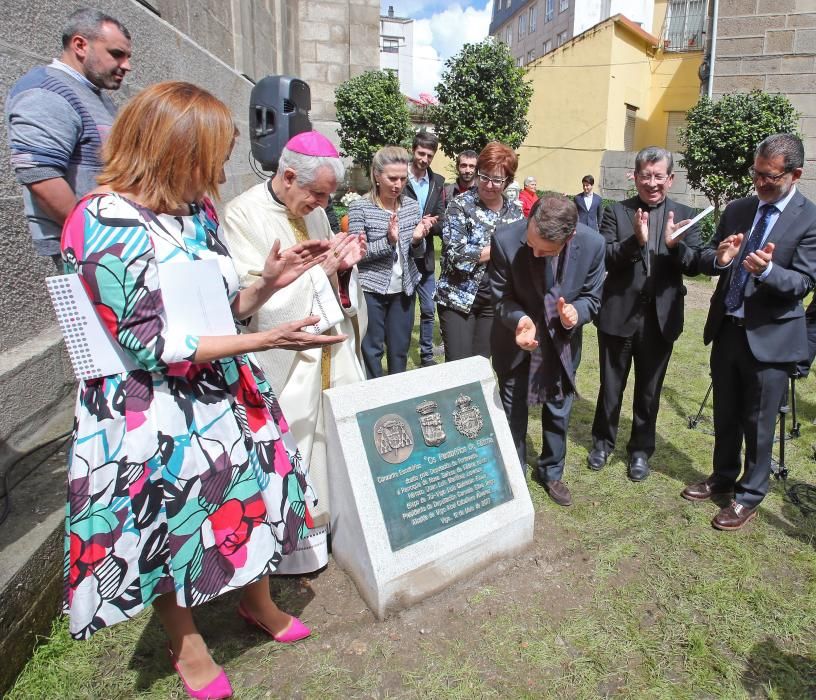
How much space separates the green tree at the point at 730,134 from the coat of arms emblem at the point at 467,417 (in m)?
9.08

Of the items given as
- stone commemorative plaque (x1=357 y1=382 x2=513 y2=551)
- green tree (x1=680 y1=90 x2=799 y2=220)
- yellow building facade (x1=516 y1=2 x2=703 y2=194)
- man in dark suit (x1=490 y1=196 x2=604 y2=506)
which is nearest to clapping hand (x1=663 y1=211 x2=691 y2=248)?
man in dark suit (x1=490 y1=196 x2=604 y2=506)

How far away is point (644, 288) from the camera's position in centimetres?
339

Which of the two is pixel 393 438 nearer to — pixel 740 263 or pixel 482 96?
pixel 740 263

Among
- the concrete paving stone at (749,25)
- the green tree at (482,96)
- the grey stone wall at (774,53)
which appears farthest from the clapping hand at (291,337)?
the concrete paving stone at (749,25)

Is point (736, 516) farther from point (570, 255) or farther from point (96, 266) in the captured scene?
point (96, 266)

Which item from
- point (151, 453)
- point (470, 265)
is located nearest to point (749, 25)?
point (470, 265)

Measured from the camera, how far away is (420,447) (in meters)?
2.61

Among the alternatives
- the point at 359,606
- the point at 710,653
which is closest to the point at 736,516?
the point at 710,653

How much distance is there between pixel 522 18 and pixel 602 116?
23.4 metres

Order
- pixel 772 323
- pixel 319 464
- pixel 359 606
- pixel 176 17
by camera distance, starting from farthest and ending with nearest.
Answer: pixel 176 17 < pixel 772 323 < pixel 319 464 < pixel 359 606

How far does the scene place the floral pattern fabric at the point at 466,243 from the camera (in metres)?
3.79

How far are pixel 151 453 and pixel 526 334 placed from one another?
1849mm

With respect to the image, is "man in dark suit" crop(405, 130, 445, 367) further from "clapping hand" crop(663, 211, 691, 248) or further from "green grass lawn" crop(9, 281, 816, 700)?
"green grass lawn" crop(9, 281, 816, 700)

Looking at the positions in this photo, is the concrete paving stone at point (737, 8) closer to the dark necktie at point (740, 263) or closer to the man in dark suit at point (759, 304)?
the man in dark suit at point (759, 304)
